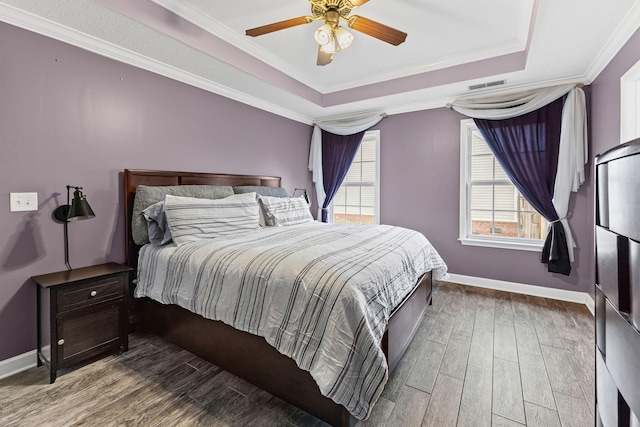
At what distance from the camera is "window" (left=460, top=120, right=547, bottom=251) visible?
11.8ft

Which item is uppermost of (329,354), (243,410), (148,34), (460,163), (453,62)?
(453,62)

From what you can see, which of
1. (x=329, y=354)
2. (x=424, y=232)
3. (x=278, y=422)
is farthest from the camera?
(x=424, y=232)

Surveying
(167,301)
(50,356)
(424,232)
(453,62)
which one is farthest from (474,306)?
(50,356)

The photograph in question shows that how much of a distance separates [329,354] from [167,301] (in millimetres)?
1389

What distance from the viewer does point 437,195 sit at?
13.1 feet

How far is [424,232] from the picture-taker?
4117mm

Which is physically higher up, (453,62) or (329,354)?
(453,62)

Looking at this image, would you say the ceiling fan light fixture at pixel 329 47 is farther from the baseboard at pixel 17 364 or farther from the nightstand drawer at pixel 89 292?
the baseboard at pixel 17 364

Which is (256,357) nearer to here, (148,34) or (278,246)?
(278,246)

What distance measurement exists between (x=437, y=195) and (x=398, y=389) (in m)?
2.81

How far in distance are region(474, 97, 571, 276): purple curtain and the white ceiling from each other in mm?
394

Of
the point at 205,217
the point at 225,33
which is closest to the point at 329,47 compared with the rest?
the point at 225,33

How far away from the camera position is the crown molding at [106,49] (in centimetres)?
198

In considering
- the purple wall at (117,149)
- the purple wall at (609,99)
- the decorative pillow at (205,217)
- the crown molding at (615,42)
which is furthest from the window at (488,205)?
the decorative pillow at (205,217)
